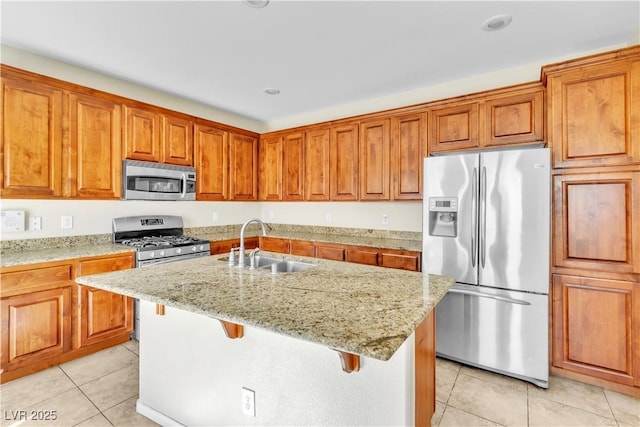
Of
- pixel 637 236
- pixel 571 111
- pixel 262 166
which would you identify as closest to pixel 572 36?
pixel 571 111

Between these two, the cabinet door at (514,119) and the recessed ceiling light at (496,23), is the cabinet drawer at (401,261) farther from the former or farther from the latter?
the recessed ceiling light at (496,23)

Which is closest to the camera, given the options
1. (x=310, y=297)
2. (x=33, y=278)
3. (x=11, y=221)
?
(x=310, y=297)

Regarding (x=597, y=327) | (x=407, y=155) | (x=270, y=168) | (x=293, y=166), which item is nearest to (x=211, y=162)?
(x=270, y=168)

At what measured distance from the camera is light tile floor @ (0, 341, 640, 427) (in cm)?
187

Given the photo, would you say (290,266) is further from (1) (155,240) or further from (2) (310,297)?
(1) (155,240)

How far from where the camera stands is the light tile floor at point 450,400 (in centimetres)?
187

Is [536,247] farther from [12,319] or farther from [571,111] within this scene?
[12,319]

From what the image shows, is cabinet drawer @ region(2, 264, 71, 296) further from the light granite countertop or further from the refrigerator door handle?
the refrigerator door handle

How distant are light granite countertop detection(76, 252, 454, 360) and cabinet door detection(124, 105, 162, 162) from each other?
1.80 meters

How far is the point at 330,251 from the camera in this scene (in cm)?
344

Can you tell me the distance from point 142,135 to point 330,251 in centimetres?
234

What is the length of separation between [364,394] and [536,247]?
5.89ft

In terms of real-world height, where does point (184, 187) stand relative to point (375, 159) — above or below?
below

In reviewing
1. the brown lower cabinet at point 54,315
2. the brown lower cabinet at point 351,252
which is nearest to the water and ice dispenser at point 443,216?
the brown lower cabinet at point 351,252
